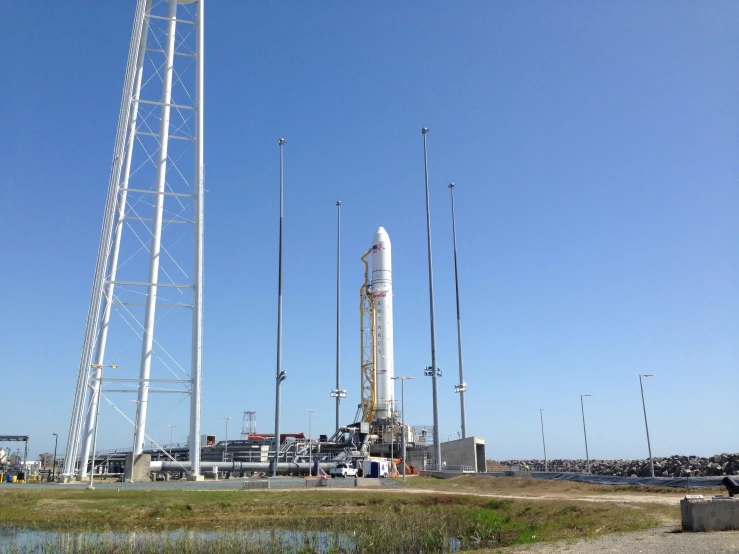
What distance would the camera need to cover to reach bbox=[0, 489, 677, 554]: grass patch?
22.5 meters

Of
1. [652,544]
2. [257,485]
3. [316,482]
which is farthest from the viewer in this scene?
[316,482]

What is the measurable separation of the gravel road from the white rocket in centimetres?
5080

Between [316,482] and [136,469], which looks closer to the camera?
[136,469]

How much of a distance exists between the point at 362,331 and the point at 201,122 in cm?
3485

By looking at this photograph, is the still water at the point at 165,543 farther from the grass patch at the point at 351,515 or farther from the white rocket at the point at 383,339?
the white rocket at the point at 383,339

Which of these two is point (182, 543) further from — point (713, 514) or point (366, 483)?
point (366, 483)

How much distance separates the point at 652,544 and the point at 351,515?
15.5m

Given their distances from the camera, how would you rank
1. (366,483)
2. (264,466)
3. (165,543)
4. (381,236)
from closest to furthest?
(165,543)
(366,483)
(264,466)
(381,236)

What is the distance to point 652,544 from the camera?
16.5m

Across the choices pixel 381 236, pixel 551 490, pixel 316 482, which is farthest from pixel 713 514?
pixel 381 236

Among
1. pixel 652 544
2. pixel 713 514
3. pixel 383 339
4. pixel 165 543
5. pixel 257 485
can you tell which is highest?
pixel 383 339

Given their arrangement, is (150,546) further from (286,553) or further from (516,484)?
(516,484)

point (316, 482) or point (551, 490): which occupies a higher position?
point (316, 482)

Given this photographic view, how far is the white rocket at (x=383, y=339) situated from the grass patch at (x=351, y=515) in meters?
33.8
